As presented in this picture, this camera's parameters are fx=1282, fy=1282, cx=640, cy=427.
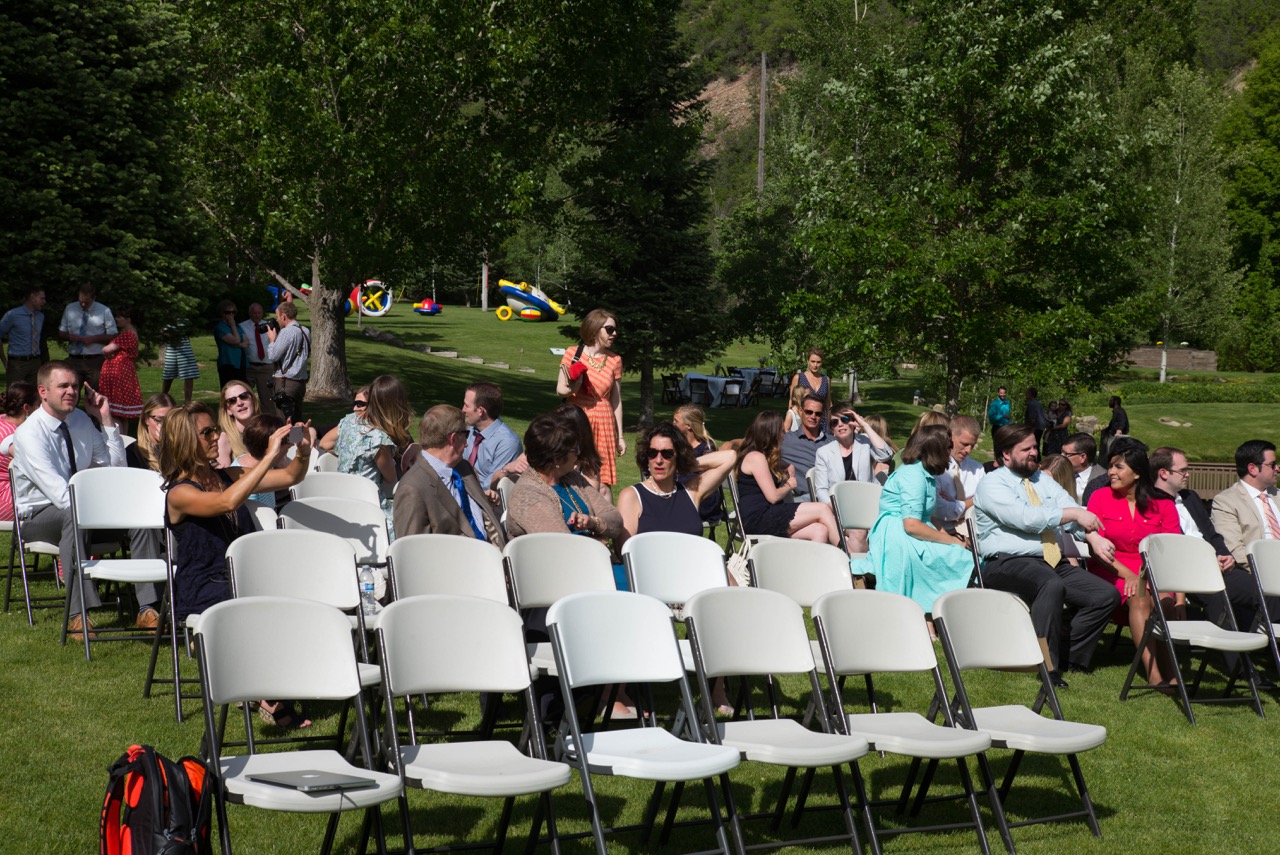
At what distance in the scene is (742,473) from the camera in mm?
9703

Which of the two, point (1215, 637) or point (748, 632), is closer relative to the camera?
point (748, 632)

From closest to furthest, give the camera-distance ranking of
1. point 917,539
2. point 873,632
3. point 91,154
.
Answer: point 873,632
point 917,539
point 91,154

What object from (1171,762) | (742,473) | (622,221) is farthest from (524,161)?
(1171,762)

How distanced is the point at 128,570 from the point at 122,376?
8301 millimetres

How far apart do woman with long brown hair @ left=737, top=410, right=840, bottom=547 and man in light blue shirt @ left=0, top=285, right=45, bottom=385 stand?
919cm

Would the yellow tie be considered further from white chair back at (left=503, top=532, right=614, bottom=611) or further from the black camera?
the black camera

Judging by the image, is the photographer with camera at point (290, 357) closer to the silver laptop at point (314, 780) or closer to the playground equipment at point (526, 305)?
the silver laptop at point (314, 780)

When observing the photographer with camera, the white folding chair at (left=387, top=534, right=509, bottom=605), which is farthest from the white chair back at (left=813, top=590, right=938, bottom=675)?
the photographer with camera

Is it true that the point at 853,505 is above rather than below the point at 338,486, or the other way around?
below

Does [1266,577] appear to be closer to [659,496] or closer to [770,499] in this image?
[770,499]

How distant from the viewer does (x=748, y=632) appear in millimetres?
5277

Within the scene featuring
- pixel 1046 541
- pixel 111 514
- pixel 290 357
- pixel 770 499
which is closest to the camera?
pixel 111 514

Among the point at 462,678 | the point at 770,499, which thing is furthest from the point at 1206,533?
the point at 462,678

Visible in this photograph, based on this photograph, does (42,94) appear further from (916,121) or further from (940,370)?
(940,370)
